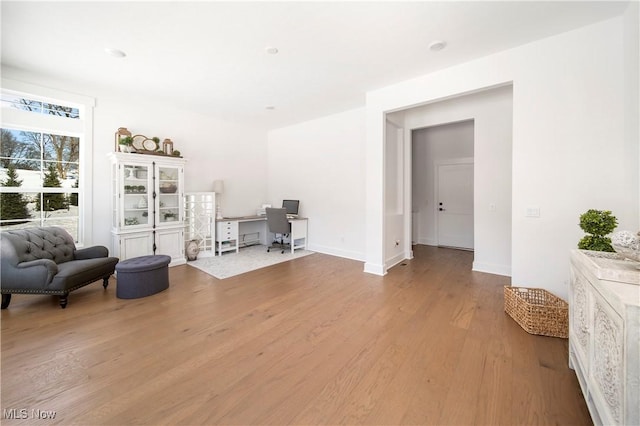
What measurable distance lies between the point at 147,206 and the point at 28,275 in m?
1.80

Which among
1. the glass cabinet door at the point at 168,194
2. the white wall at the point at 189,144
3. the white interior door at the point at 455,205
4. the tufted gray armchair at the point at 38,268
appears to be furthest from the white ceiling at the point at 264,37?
the white interior door at the point at 455,205

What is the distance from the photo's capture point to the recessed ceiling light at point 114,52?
277 cm

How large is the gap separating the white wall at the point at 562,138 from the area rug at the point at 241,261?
360 cm

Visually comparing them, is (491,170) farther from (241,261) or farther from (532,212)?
(241,261)

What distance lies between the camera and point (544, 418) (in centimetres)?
138

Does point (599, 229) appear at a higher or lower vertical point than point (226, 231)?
higher

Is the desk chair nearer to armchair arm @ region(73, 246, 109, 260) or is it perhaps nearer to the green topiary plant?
armchair arm @ region(73, 246, 109, 260)

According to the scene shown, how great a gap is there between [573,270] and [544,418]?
0.98 meters

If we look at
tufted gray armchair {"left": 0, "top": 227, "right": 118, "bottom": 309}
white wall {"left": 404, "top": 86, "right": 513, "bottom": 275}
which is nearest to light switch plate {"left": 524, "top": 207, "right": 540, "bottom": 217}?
white wall {"left": 404, "top": 86, "right": 513, "bottom": 275}

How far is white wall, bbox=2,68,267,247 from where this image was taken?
4.01 m

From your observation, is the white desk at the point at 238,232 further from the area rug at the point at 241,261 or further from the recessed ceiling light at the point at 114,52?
the recessed ceiling light at the point at 114,52

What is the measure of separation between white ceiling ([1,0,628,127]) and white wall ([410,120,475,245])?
2943 mm

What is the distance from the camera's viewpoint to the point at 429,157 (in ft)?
20.4

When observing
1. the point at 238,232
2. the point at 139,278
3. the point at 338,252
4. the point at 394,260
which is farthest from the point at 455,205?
the point at 139,278
